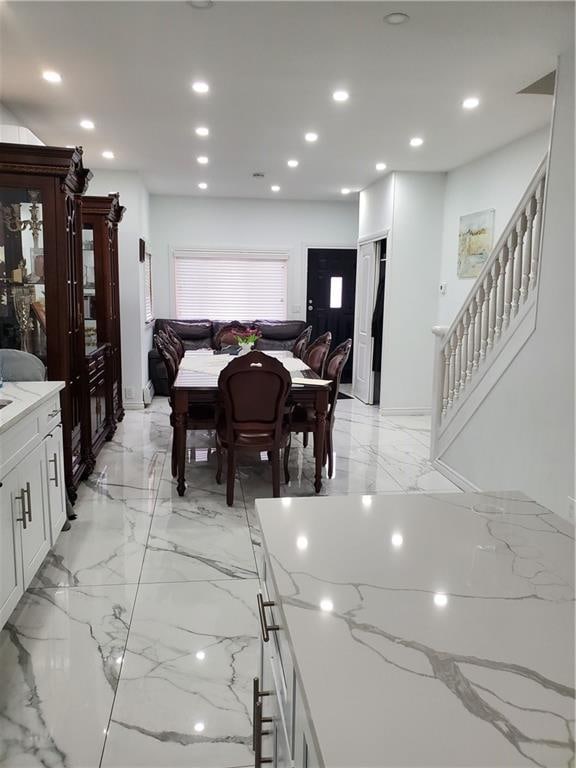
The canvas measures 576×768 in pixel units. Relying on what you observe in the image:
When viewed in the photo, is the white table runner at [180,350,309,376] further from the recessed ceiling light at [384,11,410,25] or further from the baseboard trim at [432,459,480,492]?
the recessed ceiling light at [384,11,410,25]

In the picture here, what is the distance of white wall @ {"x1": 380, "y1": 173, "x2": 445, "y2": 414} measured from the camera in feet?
20.5

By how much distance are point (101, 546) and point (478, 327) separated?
2.86 m

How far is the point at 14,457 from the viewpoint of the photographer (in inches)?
89.8

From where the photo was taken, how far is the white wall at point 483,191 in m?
4.79

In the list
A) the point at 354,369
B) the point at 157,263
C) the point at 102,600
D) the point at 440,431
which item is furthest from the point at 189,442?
the point at 157,263

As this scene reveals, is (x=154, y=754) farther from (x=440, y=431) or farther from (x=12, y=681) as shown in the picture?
(x=440, y=431)

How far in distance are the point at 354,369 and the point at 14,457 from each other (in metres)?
5.93

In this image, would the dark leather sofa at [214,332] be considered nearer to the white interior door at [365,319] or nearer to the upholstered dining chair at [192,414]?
the white interior door at [365,319]

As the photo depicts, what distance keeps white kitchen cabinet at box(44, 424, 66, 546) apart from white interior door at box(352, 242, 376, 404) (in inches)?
187

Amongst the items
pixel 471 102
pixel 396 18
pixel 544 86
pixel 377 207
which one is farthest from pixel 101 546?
pixel 377 207

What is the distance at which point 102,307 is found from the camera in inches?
212

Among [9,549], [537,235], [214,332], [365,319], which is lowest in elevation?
[9,549]

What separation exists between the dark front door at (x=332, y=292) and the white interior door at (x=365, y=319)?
3.54 ft

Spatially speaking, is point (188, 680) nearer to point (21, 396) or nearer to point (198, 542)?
point (198, 542)
